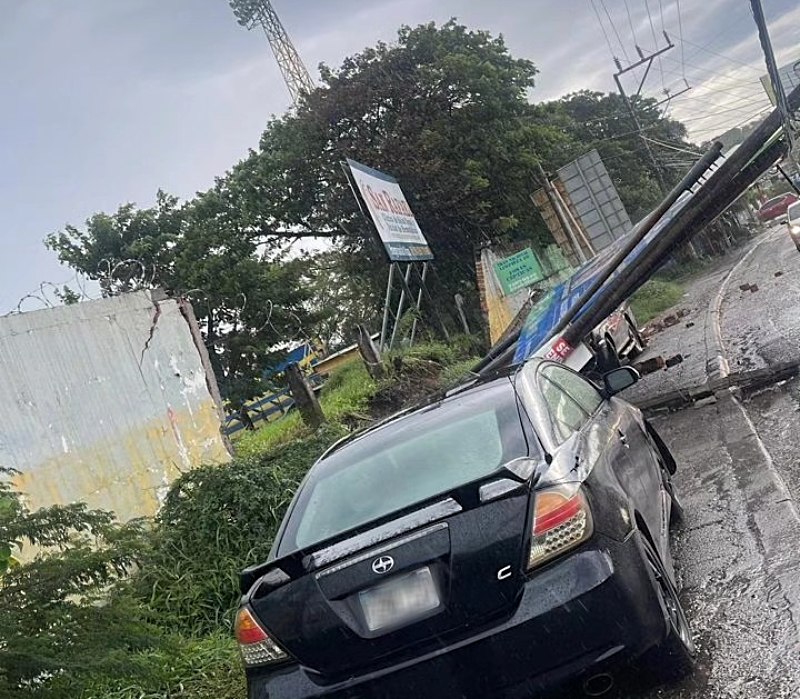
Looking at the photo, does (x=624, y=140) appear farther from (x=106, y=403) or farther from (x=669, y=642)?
(x=669, y=642)

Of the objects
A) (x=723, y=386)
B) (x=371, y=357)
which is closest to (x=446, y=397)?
(x=723, y=386)

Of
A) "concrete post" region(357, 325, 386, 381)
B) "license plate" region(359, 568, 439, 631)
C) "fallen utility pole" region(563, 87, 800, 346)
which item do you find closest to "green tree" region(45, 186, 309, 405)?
"concrete post" region(357, 325, 386, 381)

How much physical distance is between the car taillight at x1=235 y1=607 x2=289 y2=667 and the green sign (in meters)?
16.8

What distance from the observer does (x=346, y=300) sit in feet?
106

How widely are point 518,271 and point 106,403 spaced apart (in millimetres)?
13765

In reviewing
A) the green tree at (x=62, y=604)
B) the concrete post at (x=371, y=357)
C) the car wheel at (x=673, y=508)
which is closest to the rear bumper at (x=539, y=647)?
the green tree at (x=62, y=604)

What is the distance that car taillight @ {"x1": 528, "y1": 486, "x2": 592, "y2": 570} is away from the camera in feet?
9.20

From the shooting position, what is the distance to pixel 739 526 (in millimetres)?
4555

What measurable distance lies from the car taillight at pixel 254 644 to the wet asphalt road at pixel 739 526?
4.65 ft

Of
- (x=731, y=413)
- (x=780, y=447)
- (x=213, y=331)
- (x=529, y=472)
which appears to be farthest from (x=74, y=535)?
(x=213, y=331)

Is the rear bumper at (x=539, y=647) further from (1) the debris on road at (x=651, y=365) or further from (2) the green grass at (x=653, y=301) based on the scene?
(2) the green grass at (x=653, y=301)

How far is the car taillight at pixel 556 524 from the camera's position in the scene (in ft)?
9.20

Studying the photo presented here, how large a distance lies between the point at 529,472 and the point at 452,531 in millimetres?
385

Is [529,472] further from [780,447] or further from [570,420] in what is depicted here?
[780,447]
